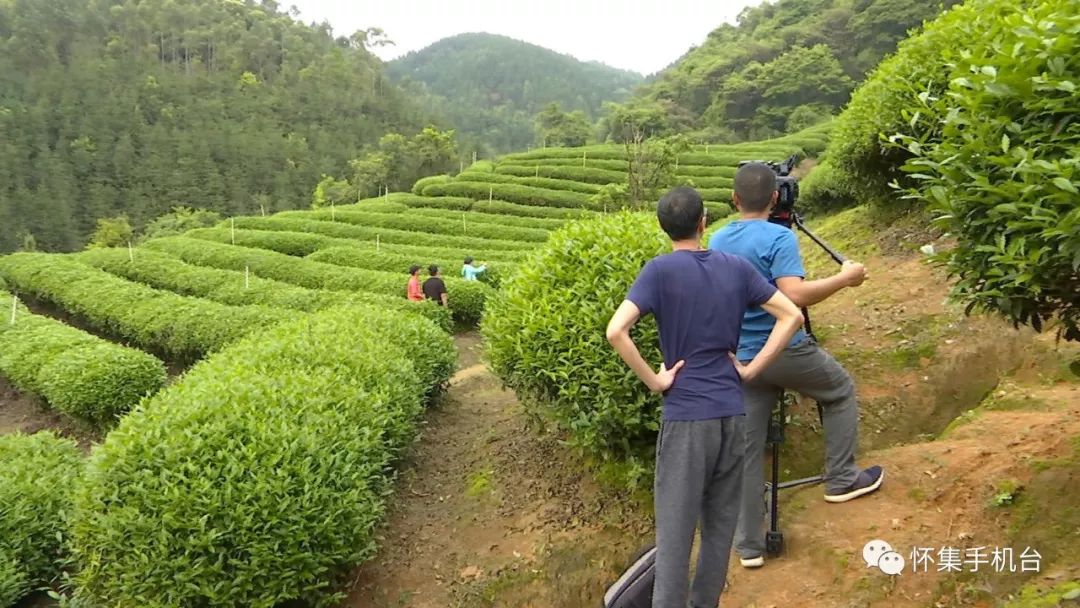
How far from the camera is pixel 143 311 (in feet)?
48.3

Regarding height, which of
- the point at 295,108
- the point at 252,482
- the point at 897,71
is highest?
the point at 295,108

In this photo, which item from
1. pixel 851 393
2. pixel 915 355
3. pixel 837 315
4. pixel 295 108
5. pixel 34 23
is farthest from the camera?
pixel 295 108

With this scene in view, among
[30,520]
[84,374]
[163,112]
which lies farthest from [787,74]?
[163,112]

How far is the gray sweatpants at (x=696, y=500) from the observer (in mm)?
2805

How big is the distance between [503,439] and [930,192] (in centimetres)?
447

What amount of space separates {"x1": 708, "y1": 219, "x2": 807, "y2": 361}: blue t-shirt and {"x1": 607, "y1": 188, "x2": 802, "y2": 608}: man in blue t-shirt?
1.17ft

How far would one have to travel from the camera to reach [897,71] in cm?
689

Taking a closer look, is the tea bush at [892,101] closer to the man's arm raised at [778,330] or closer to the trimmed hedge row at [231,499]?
the man's arm raised at [778,330]

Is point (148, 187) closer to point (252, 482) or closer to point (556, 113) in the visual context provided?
point (556, 113)

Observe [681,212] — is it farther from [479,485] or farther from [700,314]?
[479,485]

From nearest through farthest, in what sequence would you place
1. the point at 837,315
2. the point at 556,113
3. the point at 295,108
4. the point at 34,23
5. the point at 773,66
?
the point at 837,315, the point at 773,66, the point at 556,113, the point at 34,23, the point at 295,108

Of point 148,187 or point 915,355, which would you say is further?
point 148,187

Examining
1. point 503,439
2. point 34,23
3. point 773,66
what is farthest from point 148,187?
point 503,439

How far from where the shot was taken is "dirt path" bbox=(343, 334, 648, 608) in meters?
4.61
